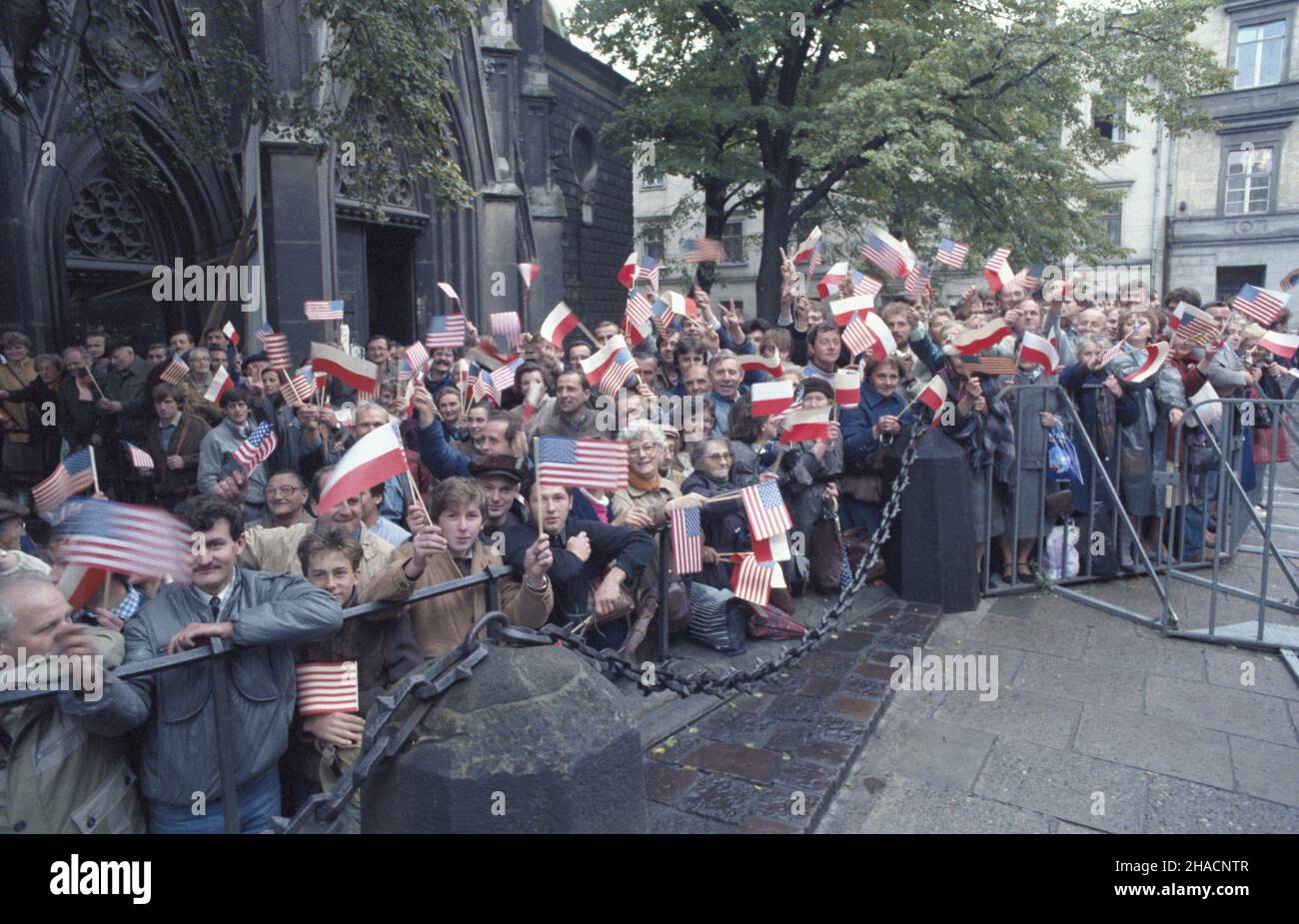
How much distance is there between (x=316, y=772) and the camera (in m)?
3.41

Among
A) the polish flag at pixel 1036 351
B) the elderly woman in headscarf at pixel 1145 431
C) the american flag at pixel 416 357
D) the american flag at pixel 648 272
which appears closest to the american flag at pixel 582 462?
the polish flag at pixel 1036 351

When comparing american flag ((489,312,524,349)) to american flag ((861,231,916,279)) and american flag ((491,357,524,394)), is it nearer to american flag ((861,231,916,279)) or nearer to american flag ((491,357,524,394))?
american flag ((491,357,524,394))

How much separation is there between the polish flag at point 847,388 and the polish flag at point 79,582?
4.73m

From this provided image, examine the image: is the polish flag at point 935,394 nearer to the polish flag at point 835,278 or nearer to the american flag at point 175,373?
the polish flag at point 835,278

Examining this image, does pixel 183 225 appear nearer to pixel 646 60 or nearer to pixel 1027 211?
pixel 646 60

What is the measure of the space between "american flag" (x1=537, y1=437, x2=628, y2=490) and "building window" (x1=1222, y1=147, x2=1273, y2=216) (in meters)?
37.0

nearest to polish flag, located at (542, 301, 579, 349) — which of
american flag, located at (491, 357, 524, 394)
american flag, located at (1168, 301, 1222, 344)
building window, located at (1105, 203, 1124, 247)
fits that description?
american flag, located at (491, 357, 524, 394)

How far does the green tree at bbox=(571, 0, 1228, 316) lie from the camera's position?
16.5 m

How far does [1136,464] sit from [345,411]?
20.2 feet

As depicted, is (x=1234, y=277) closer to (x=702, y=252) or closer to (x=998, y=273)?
(x=998, y=273)

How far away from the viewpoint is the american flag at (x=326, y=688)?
3.34 m

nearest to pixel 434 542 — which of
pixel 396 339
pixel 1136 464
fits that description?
pixel 1136 464

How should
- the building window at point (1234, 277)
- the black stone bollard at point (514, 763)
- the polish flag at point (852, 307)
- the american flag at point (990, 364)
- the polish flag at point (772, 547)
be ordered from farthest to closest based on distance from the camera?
the building window at point (1234, 277) → the polish flag at point (852, 307) → the american flag at point (990, 364) → the polish flag at point (772, 547) → the black stone bollard at point (514, 763)

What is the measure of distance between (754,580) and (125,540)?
3207 millimetres
